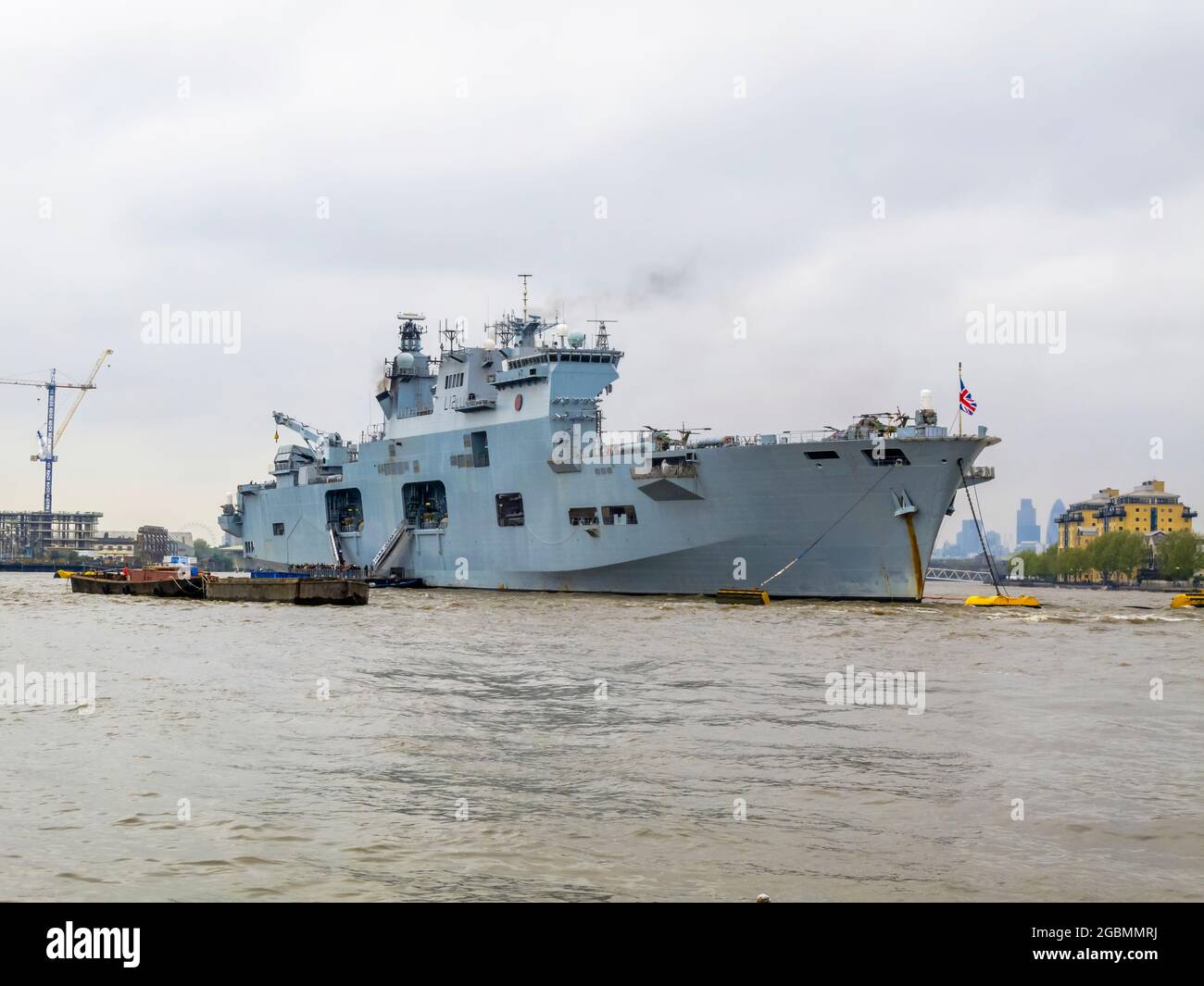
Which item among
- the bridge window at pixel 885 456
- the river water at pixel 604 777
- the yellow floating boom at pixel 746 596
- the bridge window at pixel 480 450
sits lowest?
the river water at pixel 604 777

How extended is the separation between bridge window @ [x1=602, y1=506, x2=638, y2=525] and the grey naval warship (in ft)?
0.32

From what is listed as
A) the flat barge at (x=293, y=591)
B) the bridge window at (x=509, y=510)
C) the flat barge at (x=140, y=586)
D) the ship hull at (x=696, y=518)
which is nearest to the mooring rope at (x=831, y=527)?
the ship hull at (x=696, y=518)

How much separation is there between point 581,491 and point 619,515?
224cm

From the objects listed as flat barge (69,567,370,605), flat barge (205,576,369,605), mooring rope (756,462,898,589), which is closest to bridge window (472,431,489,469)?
flat barge (69,567,370,605)

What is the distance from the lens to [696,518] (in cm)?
4269

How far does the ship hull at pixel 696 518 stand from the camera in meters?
39.0

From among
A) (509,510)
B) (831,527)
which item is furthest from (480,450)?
(831,527)

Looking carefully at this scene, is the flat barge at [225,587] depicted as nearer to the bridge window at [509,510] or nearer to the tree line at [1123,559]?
the bridge window at [509,510]

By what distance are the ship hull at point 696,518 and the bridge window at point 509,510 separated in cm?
30

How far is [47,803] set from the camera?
39.4ft

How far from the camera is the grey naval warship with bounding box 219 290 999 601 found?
39.2 m
